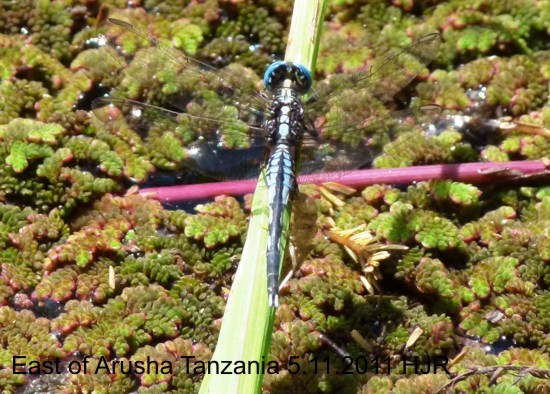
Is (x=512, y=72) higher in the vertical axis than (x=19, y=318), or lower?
higher

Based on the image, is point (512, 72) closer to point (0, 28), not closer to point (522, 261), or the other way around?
point (522, 261)

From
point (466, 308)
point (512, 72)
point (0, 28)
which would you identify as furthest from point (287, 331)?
point (0, 28)

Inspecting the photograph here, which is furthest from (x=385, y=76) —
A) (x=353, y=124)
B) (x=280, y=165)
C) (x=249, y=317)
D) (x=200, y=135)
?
(x=249, y=317)

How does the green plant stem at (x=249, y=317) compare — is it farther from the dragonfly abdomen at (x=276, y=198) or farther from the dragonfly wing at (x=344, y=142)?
the dragonfly wing at (x=344, y=142)

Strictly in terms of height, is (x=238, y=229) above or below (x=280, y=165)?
below

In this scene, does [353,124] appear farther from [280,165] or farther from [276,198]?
[276,198]

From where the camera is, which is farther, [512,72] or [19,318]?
[512,72]
